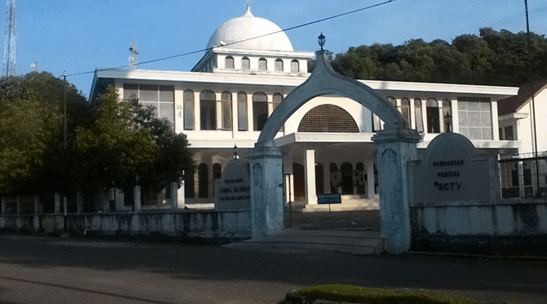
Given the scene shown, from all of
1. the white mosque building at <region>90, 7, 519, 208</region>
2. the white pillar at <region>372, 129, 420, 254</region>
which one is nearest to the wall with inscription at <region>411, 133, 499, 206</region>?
the white pillar at <region>372, 129, 420, 254</region>

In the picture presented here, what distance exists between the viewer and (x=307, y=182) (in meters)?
29.0

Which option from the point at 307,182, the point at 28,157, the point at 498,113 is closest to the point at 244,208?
the point at 307,182

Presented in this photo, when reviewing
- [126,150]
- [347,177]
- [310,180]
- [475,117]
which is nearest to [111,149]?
[126,150]

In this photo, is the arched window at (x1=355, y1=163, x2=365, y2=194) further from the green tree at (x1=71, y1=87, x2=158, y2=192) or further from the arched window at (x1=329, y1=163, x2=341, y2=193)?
the green tree at (x1=71, y1=87, x2=158, y2=192)

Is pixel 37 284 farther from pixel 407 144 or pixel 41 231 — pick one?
pixel 41 231

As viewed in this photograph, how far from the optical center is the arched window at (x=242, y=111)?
34750mm

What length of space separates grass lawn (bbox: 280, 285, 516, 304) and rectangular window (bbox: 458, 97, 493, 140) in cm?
3303

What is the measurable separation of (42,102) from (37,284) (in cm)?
2228

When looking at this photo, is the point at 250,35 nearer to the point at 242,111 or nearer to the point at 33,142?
the point at 242,111

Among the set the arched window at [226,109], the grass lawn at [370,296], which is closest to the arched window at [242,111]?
the arched window at [226,109]

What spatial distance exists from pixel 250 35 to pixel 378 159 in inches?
1072

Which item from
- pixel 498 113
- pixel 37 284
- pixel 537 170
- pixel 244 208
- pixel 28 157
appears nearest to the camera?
pixel 37 284

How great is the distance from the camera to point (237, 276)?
35.7 ft

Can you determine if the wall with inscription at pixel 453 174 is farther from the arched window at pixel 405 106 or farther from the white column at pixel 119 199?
the arched window at pixel 405 106
